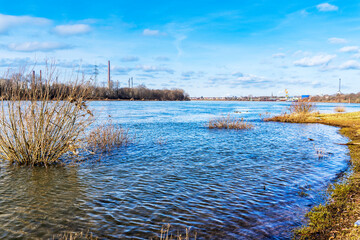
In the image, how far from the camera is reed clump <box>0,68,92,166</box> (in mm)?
10375

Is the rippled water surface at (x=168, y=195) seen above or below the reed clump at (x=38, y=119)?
below

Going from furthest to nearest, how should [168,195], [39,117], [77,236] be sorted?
[39,117]
[168,195]
[77,236]

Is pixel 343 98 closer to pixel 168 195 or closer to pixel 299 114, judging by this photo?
pixel 299 114

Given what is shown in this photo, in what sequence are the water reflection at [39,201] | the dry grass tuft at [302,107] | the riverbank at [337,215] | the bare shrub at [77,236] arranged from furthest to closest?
the dry grass tuft at [302,107] < the water reflection at [39,201] < the bare shrub at [77,236] < the riverbank at [337,215]

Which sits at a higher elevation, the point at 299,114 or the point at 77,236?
the point at 299,114

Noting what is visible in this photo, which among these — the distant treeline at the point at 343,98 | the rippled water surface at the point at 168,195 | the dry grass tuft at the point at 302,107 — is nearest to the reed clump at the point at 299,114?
the dry grass tuft at the point at 302,107

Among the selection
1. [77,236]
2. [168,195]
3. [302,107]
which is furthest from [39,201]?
[302,107]

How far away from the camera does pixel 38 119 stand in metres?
10.7

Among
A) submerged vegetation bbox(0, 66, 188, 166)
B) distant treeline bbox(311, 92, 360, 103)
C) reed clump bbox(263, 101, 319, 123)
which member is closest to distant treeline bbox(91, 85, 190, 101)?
distant treeline bbox(311, 92, 360, 103)

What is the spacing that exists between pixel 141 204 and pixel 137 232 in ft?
5.36

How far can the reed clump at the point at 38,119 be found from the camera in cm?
1038

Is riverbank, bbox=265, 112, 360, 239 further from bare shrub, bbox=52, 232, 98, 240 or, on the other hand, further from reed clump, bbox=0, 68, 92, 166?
reed clump, bbox=0, 68, 92, 166

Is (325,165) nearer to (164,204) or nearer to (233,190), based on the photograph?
(233,190)

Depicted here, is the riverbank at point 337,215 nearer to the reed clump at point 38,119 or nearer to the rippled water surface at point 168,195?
the rippled water surface at point 168,195
